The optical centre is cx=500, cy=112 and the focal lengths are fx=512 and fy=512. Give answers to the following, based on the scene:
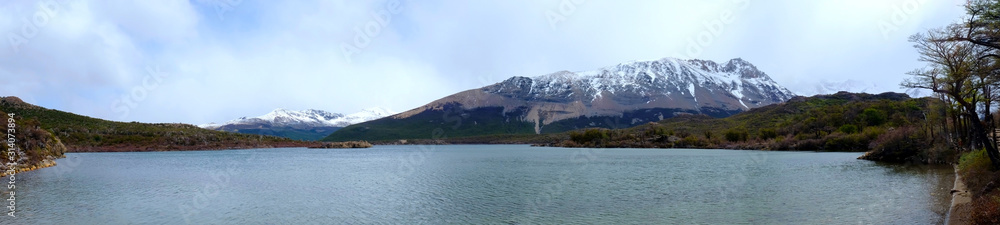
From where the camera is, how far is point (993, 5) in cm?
1688

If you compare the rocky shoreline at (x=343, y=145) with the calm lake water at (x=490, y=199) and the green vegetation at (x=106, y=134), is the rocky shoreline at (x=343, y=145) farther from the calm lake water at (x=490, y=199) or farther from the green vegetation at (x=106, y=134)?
the calm lake water at (x=490, y=199)

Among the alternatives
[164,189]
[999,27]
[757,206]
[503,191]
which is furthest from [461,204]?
[999,27]

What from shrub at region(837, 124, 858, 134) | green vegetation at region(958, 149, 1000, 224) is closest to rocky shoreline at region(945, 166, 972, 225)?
green vegetation at region(958, 149, 1000, 224)

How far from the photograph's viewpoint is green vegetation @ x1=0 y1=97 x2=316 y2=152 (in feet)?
241

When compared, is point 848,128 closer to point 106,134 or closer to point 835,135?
point 835,135

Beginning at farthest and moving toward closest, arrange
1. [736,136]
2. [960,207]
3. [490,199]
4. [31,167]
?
[736,136], [31,167], [490,199], [960,207]

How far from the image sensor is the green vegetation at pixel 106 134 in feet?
241

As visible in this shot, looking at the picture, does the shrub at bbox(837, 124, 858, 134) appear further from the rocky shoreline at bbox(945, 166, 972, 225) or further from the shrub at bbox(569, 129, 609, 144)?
the rocky shoreline at bbox(945, 166, 972, 225)

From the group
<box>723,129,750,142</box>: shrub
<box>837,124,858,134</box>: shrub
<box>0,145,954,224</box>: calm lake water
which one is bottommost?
<box>0,145,954,224</box>: calm lake water

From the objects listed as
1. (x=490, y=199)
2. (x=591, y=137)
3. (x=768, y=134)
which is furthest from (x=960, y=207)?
(x=591, y=137)

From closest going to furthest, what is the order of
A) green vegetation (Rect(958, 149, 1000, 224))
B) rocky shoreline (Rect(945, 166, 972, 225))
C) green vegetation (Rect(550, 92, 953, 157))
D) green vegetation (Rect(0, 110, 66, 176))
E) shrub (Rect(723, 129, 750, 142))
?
green vegetation (Rect(958, 149, 1000, 224))
rocky shoreline (Rect(945, 166, 972, 225))
green vegetation (Rect(0, 110, 66, 176))
green vegetation (Rect(550, 92, 953, 157))
shrub (Rect(723, 129, 750, 142))

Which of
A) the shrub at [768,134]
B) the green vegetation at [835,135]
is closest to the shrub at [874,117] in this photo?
the green vegetation at [835,135]

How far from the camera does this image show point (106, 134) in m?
80.7

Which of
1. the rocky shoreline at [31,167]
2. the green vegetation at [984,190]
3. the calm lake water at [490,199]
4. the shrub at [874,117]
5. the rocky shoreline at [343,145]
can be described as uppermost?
the shrub at [874,117]
